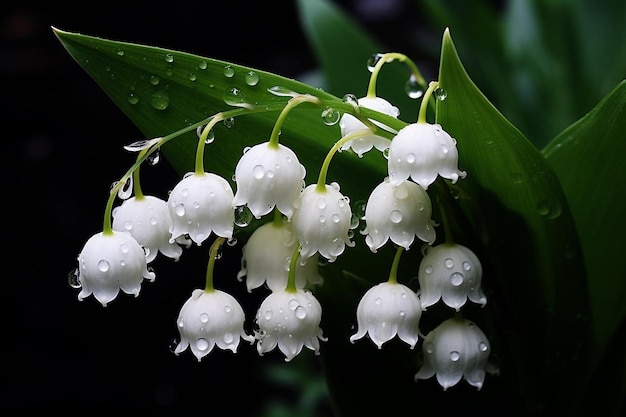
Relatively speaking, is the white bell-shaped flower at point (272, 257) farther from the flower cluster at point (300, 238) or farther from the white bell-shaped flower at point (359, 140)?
the white bell-shaped flower at point (359, 140)

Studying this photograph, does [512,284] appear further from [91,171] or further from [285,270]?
[91,171]

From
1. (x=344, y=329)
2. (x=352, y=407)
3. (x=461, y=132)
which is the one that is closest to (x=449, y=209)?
(x=461, y=132)

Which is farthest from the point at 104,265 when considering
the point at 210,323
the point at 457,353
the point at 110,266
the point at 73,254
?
A: the point at 73,254

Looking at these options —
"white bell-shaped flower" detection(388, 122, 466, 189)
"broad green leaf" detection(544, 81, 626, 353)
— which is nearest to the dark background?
"broad green leaf" detection(544, 81, 626, 353)

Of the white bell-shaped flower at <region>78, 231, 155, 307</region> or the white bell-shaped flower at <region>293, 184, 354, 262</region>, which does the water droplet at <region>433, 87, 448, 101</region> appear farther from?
the white bell-shaped flower at <region>78, 231, 155, 307</region>

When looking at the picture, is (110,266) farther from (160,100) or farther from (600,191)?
(600,191)
